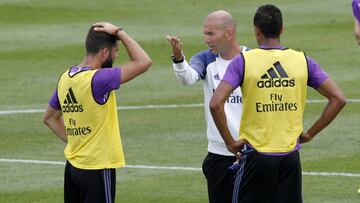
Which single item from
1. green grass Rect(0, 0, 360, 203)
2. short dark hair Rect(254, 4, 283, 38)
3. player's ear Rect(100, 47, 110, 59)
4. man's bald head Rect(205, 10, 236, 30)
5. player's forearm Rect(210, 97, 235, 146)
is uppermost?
short dark hair Rect(254, 4, 283, 38)

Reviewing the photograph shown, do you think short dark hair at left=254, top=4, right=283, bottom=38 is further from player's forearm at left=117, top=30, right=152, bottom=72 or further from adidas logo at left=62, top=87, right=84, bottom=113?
adidas logo at left=62, top=87, right=84, bottom=113

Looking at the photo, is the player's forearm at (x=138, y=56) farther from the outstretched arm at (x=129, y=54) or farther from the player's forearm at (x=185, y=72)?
the player's forearm at (x=185, y=72)

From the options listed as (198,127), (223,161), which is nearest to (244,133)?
(223,161)

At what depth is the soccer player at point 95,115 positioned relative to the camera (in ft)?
28.3

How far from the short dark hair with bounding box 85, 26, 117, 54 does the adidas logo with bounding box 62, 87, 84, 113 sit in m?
0.37

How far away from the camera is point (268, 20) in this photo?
8.48 meters

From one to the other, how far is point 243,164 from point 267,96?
0.60 m

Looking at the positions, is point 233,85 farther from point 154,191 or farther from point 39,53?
point 39,53

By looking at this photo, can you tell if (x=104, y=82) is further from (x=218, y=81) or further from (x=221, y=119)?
(x=218, y=81)

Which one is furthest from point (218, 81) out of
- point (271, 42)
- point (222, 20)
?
point (271, 42)

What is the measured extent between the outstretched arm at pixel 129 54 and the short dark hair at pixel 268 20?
3.14ft

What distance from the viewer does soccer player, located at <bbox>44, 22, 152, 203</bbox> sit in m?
8.62

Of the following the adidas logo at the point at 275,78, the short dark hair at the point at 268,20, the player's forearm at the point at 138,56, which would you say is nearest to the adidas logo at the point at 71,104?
the player's forearm at the point at 138,56

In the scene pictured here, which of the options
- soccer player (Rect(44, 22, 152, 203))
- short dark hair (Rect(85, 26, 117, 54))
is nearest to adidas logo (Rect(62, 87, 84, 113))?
soccer player (Rect(44, 22, 152, 203))
